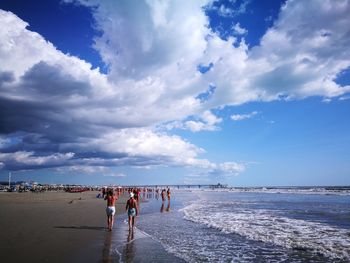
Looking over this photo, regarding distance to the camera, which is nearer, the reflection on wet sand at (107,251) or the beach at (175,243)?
the reflection on wet sand at (107,251)

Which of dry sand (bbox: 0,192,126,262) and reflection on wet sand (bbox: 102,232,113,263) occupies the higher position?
dry sand (bbox: 0,192,126,262)

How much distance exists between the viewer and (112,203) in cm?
1652

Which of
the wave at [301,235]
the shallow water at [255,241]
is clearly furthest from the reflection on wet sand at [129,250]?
the wave at [301,235]

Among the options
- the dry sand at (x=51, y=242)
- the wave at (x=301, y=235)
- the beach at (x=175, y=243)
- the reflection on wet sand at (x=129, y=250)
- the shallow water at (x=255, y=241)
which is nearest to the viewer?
the dry sand at (x=51, y=242)

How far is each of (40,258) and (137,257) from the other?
3.03 m

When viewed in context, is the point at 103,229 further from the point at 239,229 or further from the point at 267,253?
the point at 267,253

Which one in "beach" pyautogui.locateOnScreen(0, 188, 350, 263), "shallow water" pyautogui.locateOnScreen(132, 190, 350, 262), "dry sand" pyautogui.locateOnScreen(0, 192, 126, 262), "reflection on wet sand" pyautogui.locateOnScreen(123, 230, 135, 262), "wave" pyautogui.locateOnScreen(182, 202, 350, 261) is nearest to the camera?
"dry sand" pyautogui.locateOnScreen(0, 192, 126, 262)

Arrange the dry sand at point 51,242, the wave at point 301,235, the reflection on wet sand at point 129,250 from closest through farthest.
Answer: the dry sand at point 51,242 < the reflection on wet sand at point 129,250 < the wave at point 301,235

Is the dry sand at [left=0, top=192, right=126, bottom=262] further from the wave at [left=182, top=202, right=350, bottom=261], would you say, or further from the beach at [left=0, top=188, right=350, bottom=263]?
the wave at [left=182, top=202, right=350, bottom=261]

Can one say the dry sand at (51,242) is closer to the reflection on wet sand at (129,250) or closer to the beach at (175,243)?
the beach at (175,243)

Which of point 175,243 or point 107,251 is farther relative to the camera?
point 175,243

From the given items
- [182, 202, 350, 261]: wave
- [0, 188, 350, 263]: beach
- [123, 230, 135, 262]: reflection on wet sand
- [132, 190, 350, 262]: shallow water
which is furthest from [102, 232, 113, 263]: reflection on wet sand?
[182, 202, 350, 261]: wave

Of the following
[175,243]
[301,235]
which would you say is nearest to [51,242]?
[175,243]

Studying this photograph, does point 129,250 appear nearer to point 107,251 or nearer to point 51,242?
point 107,251
